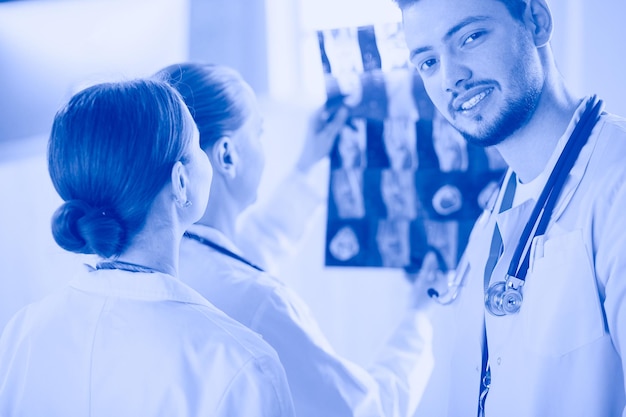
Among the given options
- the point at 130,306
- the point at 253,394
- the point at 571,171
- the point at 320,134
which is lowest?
the point at 253,394

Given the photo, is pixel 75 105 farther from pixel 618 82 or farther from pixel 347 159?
pixel 618 82

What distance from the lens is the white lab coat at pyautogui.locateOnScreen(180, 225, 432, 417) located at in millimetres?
1234

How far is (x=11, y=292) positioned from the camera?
1711 mm

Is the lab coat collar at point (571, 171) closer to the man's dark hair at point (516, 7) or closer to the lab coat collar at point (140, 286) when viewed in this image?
the man's dark hair at point (516, 7)

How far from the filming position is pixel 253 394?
871mm

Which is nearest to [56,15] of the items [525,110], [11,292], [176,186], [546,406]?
[11,292]

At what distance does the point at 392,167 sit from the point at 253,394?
815 mm

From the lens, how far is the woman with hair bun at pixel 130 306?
2.91 ft

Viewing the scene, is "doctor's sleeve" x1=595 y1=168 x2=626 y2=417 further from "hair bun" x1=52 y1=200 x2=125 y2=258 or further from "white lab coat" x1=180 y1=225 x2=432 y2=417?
"hair bun" x1=52 y1=200 x2=125 y2=258

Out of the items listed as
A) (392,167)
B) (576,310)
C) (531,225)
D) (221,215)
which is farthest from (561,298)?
(221,215)

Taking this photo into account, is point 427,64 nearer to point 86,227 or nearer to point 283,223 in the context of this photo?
point 283,223

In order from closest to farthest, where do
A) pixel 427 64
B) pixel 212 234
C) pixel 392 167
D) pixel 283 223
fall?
pixel 427 64
pixel 212 234
pixel 392 167
pixel 283 223

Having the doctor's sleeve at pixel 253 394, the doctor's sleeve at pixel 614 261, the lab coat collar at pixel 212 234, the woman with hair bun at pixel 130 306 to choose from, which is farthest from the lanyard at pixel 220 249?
the doctor's sleeve at pixel 614 261

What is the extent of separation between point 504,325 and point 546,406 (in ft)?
0.50
